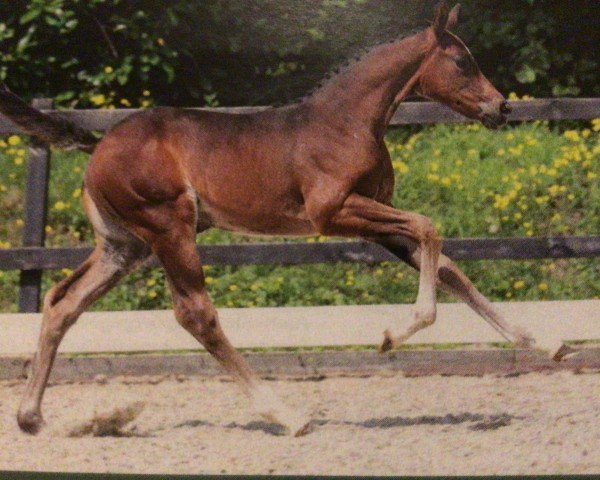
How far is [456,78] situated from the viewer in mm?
4879

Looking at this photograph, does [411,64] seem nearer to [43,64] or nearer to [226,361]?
[226,361]

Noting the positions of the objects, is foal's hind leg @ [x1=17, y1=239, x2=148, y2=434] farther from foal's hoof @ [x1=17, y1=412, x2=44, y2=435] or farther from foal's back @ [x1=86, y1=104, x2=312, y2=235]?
foal's back @ [x1=86, y1=104, x2=312, y2=235]

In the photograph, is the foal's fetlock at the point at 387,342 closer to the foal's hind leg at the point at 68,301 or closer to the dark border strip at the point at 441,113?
the foal's hind leg at the point at 68,301

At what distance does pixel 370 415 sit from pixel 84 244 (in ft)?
7.52

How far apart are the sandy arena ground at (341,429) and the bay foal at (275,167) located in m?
0.26

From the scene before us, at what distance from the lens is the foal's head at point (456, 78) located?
488cm

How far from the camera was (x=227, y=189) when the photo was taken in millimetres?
4898

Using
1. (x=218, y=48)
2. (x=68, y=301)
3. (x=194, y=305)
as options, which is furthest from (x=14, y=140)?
(x=194, y=305)

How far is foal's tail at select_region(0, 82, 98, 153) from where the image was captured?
514cm

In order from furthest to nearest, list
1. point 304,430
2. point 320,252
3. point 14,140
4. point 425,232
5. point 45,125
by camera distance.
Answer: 1. point 14,140
2. point 320,252
3. point 45,125
4. point 304,430
5. point 425,232

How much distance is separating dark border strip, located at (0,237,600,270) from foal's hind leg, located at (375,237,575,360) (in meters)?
1.42

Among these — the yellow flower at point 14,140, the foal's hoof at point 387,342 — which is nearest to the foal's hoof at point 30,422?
the foal's hoof at point 387,342

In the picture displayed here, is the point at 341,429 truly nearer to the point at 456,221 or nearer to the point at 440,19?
the point at 440,19

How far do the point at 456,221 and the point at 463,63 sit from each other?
2223mm
